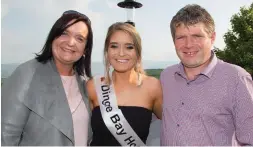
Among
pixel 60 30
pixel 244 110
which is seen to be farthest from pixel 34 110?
pixel 244 110

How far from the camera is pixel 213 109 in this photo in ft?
9.12

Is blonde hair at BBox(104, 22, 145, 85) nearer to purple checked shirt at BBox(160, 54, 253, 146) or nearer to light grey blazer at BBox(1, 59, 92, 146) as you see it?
purple checked shirt at BBox(160, 54, 253, 146)

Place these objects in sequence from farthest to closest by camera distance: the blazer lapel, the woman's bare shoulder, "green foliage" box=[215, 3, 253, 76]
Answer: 1. "green foliage" box=[215, 3, 253, 76]
2. the woman's bare shoulder
3. the blazer lapel

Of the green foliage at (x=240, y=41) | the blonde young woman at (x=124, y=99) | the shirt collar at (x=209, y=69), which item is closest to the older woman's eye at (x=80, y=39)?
the blonde young woman at (x=124, y=99)

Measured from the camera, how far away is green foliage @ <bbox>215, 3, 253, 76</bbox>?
58.4 ft

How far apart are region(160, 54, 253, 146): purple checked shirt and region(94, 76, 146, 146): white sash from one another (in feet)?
1.76

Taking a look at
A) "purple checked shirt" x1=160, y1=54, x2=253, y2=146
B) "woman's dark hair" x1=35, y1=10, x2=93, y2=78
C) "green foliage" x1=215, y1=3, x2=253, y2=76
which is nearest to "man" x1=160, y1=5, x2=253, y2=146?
"purple checked shirt" x1=160, y1=54, x2=253, y2=146

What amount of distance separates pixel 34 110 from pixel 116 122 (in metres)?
1.02

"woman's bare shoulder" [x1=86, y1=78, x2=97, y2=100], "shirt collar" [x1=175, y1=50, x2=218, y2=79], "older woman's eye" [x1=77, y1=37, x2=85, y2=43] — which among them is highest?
"older woman's eye" [x1=77, y1=37, x2=85, y2=43]

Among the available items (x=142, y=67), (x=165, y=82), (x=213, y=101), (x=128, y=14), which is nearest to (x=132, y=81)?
(x=142, y=67)

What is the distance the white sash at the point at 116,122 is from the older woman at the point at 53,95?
0.29m

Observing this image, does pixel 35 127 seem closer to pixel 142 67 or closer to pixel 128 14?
pixel 142 67

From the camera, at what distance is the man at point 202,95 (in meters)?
2.68

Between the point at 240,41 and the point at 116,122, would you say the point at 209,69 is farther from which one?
the point at 240,41
